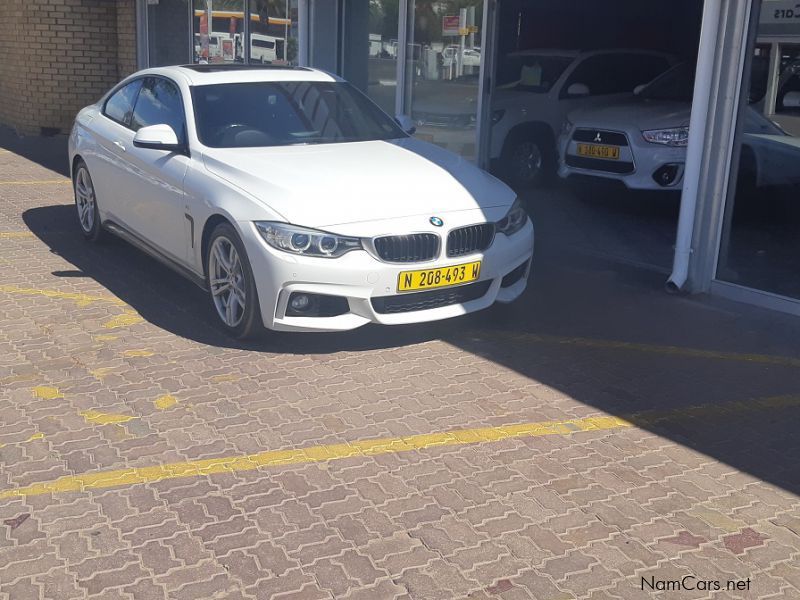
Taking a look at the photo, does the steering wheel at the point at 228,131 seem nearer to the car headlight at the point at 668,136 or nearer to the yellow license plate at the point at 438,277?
the yellow license plate at the point at 438,277

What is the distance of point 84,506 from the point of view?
4.11 m

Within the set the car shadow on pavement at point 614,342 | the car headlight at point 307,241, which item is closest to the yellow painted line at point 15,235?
the car shadow on pavement at point 614,342

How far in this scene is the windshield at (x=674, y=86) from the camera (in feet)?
38.0

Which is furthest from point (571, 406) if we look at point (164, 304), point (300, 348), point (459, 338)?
point (164, 304)

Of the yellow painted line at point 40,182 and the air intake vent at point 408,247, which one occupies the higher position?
the air intake vent at point 408,247

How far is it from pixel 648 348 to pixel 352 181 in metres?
2.17

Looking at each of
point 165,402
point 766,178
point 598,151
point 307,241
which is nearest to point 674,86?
point 598,151

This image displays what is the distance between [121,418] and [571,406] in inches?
93.3

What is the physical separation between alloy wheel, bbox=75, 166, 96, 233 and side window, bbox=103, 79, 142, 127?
58cm

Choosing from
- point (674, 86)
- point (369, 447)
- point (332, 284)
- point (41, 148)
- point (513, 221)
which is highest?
point (674, 86)

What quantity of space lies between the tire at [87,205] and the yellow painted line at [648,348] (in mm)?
3765

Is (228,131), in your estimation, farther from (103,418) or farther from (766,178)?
(766,178)

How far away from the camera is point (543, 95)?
1270cm

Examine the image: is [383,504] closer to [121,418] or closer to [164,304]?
[121,418]
